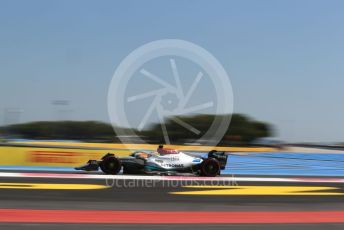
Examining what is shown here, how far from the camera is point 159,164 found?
15562 mm

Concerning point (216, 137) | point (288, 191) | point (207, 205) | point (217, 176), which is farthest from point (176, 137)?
point (207, 205)

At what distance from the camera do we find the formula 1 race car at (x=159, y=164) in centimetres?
1553

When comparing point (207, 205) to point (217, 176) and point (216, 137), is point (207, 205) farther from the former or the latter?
point (216, 137)

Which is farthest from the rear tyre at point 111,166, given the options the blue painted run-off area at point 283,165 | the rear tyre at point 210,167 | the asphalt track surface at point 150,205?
the blue painted run-off area at point 283,165

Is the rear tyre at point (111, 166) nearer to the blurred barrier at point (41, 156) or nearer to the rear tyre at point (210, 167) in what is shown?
the rear tyre at point (210, 167)

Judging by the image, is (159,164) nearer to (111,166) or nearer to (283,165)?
(111,166)

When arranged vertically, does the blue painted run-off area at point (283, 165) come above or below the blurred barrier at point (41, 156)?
above

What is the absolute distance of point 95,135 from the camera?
177 feet

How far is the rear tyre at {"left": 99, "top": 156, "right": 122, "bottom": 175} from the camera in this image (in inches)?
607

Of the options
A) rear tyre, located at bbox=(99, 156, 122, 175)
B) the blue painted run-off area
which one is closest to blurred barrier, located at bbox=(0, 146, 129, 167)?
the blue painted run-off area

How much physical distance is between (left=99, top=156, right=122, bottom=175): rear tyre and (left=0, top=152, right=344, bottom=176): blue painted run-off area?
307 cm

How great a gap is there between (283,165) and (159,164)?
10.8 meters

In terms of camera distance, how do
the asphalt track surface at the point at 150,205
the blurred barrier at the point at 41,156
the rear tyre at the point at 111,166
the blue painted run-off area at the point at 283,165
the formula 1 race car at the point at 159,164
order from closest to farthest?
1. the asphalt track surface at the point at 150,205
2. the rear tyre at the point at 111,166
3. the formula 1 race car at the point at 159,164
4. the blurred barrier at the point at 41,156
5. the blue painted run-off area at the point at 283,165

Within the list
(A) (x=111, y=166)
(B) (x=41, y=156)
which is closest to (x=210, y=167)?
(A) (x=111, y=166)
